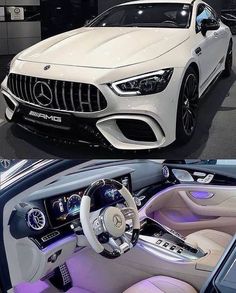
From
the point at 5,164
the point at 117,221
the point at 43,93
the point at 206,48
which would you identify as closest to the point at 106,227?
the point at 117,221

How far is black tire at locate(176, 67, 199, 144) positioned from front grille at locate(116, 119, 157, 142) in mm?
214

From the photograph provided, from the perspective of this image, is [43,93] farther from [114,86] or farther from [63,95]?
[114,86]

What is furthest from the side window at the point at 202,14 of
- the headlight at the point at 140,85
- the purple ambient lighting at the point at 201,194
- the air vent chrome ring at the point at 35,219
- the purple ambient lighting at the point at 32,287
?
the purple ambient lighting at the point at 32,287

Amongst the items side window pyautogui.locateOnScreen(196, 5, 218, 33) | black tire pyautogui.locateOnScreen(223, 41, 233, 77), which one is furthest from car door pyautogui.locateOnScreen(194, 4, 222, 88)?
black tire pyautogui.locateOnScreen(223, 41, 233, 77)

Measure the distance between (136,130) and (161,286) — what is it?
1.05 metres

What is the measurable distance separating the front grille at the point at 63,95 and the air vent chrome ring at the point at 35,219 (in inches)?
35.8

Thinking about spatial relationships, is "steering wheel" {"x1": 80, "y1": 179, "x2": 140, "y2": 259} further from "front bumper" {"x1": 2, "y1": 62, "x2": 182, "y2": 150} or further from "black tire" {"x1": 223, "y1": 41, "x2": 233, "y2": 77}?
"black tire" {"x1": 223, "y1": 41, "x2": 233, "y2": 77}

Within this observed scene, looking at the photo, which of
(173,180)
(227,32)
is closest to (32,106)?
(173,180)

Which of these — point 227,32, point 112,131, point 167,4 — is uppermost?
point 167,4

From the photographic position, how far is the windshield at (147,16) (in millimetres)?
2727

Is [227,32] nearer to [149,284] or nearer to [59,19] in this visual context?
[59,19]

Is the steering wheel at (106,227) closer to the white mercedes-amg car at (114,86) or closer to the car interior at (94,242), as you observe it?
the car interior at (94,242)

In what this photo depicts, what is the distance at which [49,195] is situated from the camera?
4.14 feet

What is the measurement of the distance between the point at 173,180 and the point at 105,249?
674 mm
